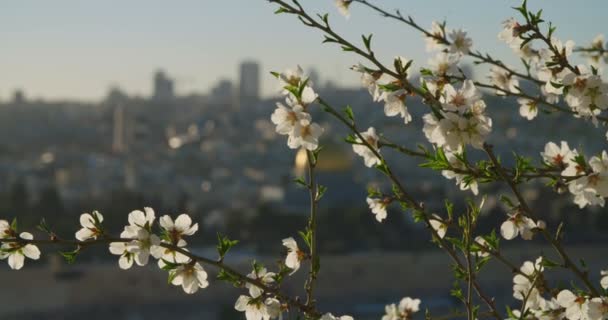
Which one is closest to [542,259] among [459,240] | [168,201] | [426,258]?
[459,240]

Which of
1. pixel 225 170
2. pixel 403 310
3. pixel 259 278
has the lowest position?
pixel 225 170

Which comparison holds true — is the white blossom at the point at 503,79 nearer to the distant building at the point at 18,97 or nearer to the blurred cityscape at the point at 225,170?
the blurred cityscape at the point at 225,170

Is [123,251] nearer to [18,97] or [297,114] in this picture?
[297,114]

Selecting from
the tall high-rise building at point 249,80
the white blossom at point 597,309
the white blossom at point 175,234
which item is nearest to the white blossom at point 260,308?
the white blossom at point 175,234

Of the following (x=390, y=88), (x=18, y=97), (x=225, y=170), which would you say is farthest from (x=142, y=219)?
(x=18, y=97)

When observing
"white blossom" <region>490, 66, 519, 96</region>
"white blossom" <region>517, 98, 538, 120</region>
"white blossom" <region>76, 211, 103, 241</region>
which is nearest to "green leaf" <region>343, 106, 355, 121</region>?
Answer: "white blossom" <region>76, 211, 103, 241</region>

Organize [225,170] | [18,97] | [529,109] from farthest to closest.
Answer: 1. [18,97]
2. [225,170]
3. [529,109]
